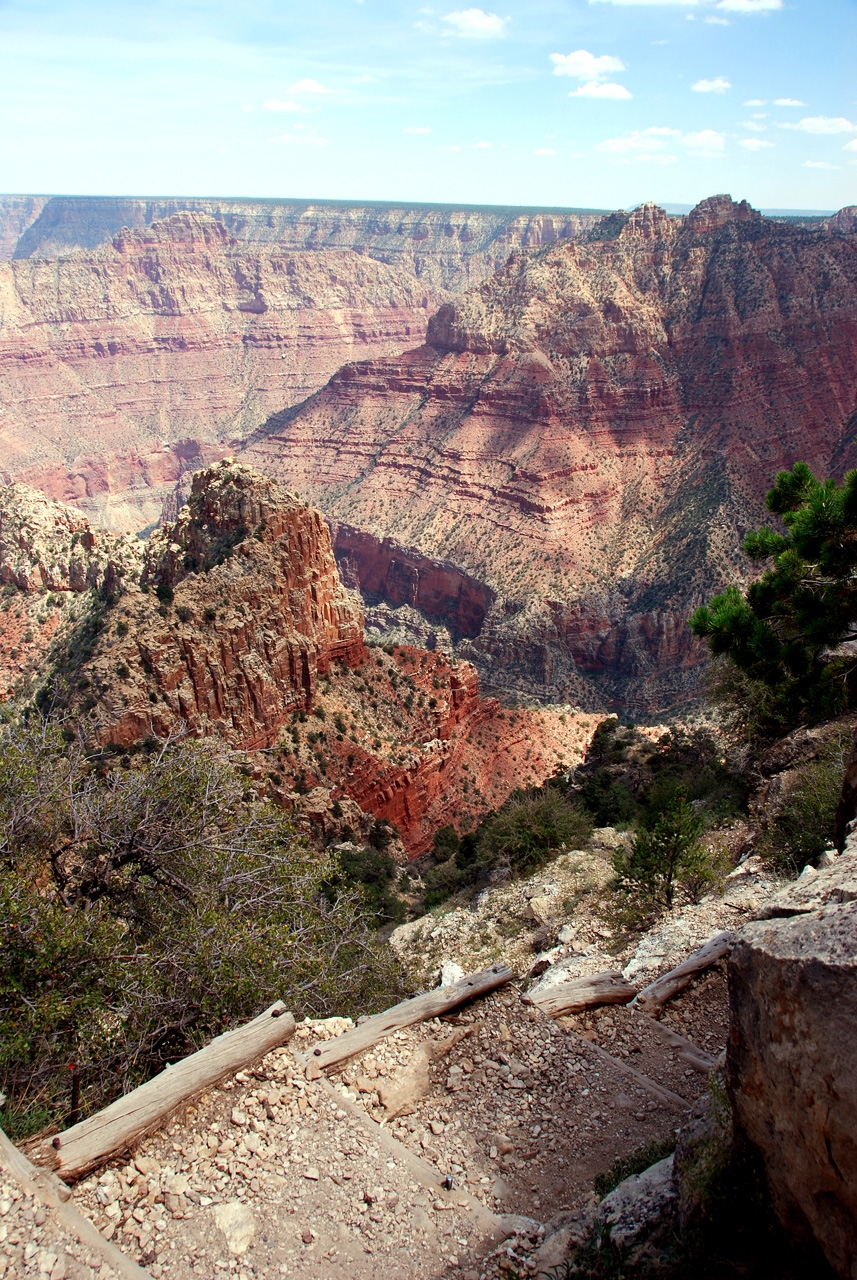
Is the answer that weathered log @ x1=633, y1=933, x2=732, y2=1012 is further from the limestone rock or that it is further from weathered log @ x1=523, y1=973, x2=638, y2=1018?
the limestone rock

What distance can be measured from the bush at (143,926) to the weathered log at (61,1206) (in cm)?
125

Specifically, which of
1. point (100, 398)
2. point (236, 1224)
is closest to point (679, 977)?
point (236, 1224)

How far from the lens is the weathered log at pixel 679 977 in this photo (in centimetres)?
1223

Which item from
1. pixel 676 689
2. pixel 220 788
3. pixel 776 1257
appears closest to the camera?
pixel 776 1257

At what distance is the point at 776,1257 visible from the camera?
6.12 metres

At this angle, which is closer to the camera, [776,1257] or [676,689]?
[776,1257]

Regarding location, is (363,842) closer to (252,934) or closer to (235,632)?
(235,632)

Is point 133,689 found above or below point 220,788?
below

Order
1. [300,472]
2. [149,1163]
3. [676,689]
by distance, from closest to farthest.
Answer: [149,1163] < [676,689] < [300,472]

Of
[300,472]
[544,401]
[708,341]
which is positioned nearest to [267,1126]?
[544,401]

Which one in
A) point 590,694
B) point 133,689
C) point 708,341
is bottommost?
point 590,694

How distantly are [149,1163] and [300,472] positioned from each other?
396 feet

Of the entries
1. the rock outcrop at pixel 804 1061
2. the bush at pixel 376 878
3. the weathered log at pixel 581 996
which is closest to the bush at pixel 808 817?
the weathered log at pixel 581 996

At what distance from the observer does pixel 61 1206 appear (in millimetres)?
7355
